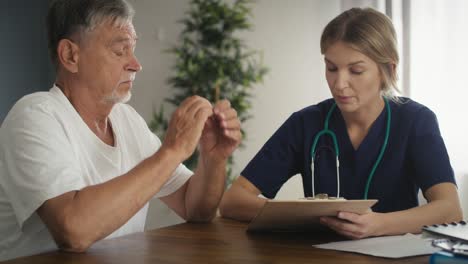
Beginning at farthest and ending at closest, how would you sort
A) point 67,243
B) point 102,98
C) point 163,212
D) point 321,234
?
point 163,212, point 102,98, point 321,234, point 67,243

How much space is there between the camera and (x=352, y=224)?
1.32 meters

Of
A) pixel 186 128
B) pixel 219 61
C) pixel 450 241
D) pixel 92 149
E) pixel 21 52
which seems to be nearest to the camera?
pixel 450 241

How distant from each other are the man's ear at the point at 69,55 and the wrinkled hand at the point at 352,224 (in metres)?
0.82

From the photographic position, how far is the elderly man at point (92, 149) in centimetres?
127

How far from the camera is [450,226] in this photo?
3.46 feet

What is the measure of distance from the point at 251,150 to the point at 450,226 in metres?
3.33

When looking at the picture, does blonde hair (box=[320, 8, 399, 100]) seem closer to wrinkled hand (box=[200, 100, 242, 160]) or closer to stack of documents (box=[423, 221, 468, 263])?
wrinkled hand (box=[200, 100, 242, 160])

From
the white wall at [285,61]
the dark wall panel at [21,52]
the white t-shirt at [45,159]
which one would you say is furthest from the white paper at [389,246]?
the dark wall panel at [21,52]

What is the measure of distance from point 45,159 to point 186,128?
33 cm

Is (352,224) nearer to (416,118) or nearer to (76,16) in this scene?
(416,118)

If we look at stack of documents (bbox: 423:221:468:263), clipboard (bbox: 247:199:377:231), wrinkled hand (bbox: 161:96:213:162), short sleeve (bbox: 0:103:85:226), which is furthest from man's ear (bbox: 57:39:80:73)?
stack of documents (bbox: 423:221:468:263)

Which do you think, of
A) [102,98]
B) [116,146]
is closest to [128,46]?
[102,98]

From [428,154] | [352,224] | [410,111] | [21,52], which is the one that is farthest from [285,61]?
[352,224]

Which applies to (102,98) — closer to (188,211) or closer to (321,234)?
(188,211)
